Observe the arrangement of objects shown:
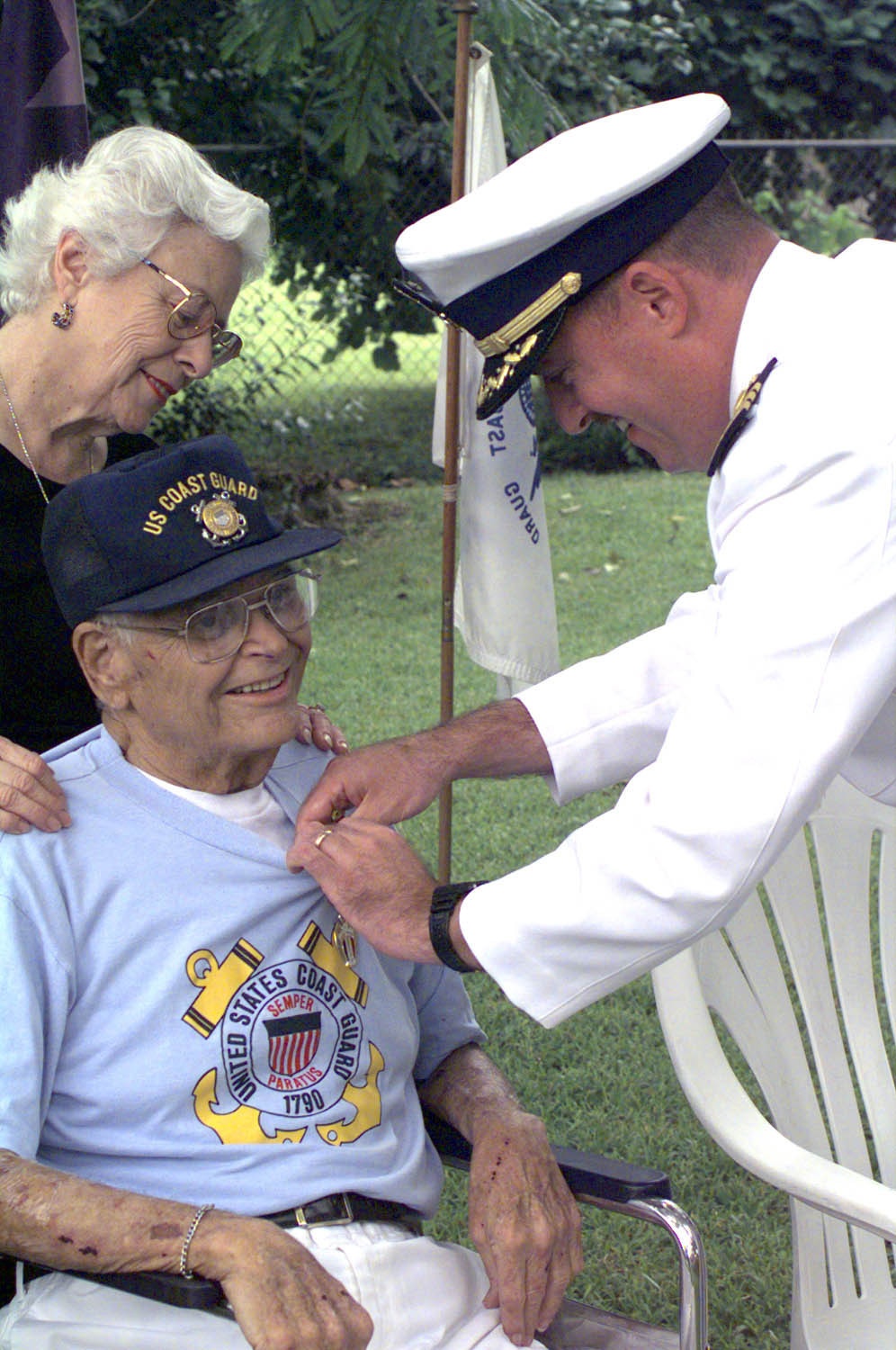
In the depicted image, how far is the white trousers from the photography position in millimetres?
1985

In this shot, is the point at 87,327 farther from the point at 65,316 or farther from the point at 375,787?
the point at 375,787

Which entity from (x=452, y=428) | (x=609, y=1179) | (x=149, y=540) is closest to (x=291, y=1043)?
(x=609, y=1179)

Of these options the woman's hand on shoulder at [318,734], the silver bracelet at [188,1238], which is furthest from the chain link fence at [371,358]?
the silver bracelet at [188,1238]

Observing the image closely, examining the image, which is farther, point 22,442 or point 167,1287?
point 22,442

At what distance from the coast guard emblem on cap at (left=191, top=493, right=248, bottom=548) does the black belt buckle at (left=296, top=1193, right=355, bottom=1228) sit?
35.9 inches

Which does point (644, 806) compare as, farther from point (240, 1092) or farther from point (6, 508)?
point (6, 508)

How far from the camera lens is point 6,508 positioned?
2709mm

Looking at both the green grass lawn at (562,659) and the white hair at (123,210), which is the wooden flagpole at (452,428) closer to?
the green grass lawn at (562,659)

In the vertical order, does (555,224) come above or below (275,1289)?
above

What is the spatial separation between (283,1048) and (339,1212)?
9.2 inches

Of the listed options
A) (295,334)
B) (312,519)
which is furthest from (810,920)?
(295,334)

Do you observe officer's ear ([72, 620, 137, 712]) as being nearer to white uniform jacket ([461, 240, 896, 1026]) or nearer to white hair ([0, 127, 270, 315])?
white uniform jacket ([461, 240, 896, 1026])

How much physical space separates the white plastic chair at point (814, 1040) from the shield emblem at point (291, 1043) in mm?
570

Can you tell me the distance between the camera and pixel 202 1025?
2086 mm
